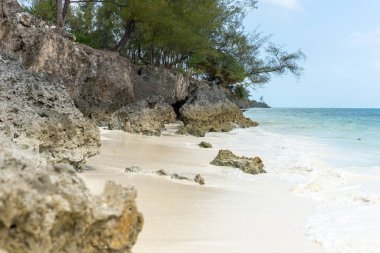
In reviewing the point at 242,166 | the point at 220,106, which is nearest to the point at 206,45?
the point at 220,106

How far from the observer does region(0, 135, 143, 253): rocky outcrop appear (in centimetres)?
191

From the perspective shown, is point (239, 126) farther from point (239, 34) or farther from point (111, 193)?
point (111, 193)

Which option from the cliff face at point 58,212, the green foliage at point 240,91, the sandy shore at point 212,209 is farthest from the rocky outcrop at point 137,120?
the green foliage at point 240,91

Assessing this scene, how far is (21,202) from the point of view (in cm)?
188

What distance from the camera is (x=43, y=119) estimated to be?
538 cm

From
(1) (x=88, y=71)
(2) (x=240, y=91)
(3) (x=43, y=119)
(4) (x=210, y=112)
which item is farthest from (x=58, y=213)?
(2) (x=240, y=91)

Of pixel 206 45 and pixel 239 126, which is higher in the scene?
pixel 206 45

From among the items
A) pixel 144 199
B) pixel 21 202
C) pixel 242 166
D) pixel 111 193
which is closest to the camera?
pixel 21 202

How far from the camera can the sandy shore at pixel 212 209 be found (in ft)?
11.3

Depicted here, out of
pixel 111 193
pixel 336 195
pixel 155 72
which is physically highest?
pixel 155 72

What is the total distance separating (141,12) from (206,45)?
5.63 metres

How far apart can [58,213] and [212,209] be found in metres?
2.75

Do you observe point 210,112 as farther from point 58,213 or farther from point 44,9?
point 58,213

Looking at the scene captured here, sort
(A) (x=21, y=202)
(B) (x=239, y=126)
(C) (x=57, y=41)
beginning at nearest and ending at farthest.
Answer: (A) (x=21, y=202)
(C) (x=57, y=41)
(B) (x=239, y=126)
